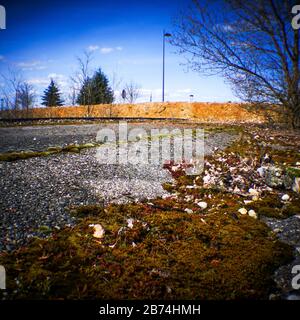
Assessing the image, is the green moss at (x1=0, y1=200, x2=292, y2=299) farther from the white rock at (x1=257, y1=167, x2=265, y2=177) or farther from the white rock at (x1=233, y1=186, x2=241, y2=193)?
the white rock at (x1=257, y1=167, x2=265, y2=177)

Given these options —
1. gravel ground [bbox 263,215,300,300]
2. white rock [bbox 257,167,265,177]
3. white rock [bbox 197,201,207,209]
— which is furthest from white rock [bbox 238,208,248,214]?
white rock [bbox 257,167,265,177]

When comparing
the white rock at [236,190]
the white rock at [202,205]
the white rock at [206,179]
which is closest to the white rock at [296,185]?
the white rock at [236,190]

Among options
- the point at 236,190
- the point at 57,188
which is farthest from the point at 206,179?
the point at 57,188

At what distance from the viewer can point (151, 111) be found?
37500 millimetres

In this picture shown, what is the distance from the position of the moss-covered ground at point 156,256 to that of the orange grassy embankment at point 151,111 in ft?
102

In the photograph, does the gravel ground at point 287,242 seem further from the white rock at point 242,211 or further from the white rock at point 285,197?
the white rock at point 285,197

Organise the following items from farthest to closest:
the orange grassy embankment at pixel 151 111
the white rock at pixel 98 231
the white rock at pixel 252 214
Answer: the orange grassy embankment at pixel 151 111
the white rock at pixel 252 214
the white rock at pixel 98 231

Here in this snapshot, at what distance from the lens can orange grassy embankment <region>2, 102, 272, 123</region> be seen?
34300mm

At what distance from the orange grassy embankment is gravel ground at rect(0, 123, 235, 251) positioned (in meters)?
29.8

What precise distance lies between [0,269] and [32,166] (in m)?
3.36

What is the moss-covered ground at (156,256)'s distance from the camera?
224 cm

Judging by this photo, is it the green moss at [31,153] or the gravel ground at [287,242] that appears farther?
the green moss at [31,153]
